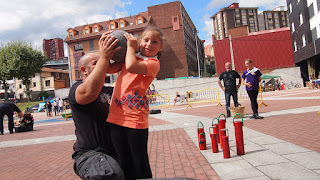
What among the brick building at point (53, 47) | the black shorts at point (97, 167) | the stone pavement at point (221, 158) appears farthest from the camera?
the brick building at point (53, 47)

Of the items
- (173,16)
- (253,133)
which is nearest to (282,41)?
(173,16)

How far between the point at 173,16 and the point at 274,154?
167ft

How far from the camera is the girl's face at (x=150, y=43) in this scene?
2.00 metres

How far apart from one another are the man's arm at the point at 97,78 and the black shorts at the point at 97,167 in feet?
1.22

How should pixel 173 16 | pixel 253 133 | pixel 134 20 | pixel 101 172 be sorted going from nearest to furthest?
1. pixel 101 172
2. pixel 253 133
3. pixel 173 16
4. pixel 134 20

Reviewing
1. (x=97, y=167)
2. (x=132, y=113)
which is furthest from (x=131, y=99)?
(x=97, y=167)

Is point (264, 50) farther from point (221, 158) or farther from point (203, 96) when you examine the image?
point (221, 158)

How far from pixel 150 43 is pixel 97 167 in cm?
104

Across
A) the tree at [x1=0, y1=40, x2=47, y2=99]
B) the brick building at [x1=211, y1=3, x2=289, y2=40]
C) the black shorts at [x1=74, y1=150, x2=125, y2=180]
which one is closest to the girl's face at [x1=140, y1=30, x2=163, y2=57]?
the black shorts at [x1=74, y1=150, x2=125, y2=180]

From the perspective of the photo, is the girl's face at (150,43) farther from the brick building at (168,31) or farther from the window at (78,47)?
the window at (78,47)

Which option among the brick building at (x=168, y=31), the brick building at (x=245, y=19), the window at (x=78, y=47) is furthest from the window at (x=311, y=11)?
the brick building at (x=245, y=19)

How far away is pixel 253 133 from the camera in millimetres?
5840

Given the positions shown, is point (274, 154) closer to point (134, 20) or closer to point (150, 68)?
point (150, 68)

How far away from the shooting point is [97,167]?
1535 mm
